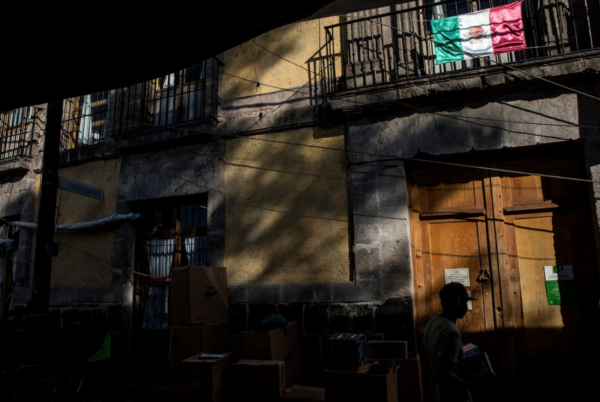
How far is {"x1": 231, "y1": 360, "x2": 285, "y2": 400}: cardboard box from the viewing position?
4.53m

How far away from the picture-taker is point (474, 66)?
223 inches

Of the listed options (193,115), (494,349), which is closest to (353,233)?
(494,349)

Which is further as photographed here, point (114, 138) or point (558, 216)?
point (114, 138)

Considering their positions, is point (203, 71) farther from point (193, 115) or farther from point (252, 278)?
point (252, 278)

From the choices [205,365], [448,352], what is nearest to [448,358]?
[448,352]

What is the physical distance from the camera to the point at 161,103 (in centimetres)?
766

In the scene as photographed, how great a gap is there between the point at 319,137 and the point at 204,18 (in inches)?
169

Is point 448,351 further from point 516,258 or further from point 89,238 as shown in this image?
point 89,238

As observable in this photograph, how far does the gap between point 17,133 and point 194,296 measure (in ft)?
20.9

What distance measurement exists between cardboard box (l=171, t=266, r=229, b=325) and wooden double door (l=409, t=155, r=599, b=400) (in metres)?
2.69

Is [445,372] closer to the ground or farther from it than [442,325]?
closer to the ground

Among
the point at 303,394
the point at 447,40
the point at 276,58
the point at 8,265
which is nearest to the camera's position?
the point at 303,394

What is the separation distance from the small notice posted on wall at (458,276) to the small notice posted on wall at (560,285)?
0.90m

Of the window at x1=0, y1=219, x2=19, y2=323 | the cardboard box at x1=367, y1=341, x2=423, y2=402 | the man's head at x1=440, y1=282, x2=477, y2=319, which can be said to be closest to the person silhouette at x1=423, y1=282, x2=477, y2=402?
the man's head at x1=440, y1=282, x2=477, y2=319
